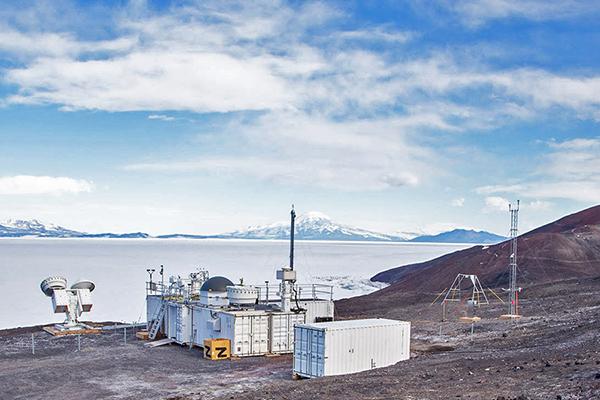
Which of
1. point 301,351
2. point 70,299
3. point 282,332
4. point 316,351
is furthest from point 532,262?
point 316,351

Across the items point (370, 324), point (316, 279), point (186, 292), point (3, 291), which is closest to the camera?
point (370, 324)

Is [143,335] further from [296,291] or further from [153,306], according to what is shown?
[296,291]

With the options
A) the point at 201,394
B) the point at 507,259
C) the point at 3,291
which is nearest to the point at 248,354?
the point at 201,394

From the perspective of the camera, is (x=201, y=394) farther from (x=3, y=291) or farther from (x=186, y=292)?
(x=3, y=291)

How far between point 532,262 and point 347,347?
161 ft

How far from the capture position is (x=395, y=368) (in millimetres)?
26484

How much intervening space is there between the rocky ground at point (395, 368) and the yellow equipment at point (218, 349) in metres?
0.87

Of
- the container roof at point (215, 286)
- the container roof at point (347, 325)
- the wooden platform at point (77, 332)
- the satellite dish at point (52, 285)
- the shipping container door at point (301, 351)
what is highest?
the container roof at point (215, 286)

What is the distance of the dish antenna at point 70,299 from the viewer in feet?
148

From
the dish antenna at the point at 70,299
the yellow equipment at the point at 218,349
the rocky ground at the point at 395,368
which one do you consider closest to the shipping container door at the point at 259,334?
the rocky ground at the point at 395,368

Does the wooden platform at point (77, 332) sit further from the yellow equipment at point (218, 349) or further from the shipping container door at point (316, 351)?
the shipping container door at point (316, 351)

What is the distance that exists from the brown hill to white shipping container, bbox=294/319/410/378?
1521 inches

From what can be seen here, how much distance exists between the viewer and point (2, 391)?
26688 mm

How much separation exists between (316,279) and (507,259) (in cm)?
5450
